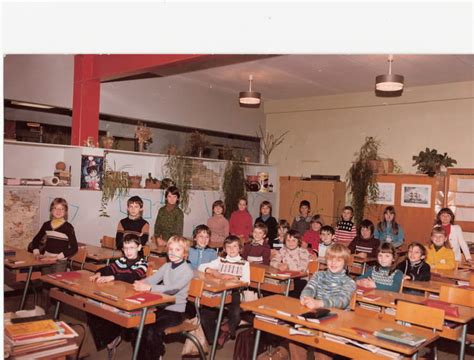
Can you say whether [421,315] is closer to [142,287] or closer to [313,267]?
[313,267]

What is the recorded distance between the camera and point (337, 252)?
12.2ft

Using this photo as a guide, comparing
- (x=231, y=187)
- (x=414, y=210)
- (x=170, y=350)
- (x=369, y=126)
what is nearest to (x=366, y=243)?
(x=414, y=210)

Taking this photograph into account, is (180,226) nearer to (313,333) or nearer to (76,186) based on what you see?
(76,186)

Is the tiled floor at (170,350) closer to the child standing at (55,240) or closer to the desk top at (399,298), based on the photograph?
the child standing at (55,240)

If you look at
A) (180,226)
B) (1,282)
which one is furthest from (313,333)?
(180,226)

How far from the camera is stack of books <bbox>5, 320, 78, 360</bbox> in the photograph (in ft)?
6.85

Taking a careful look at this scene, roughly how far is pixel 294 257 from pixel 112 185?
2964 millimetres

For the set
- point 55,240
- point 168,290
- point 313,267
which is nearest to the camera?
point 168,290

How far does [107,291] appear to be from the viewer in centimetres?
352

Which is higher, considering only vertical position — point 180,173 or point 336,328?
point 180,173

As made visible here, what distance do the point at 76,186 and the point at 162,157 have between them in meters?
1.77

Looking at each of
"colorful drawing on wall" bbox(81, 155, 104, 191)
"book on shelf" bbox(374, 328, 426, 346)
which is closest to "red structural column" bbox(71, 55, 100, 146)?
"colorful drawing on wall" bbox(81, 155, 104, 191)

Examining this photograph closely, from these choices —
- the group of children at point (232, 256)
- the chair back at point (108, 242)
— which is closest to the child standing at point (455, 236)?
the group of children at point (232, 256)

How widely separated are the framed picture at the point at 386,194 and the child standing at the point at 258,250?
147 inches
